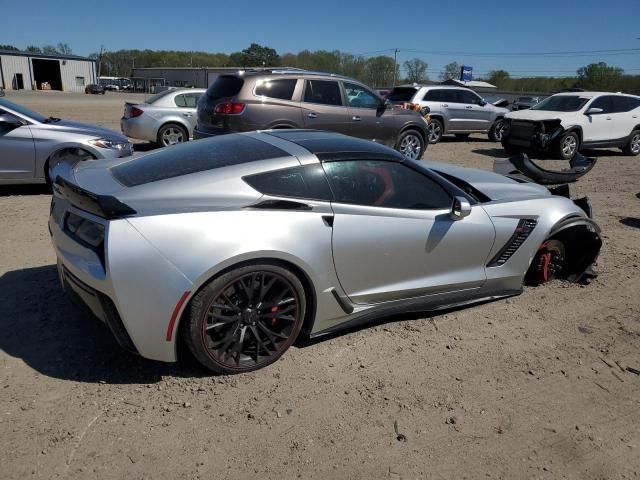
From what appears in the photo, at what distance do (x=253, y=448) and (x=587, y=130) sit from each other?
12940mm

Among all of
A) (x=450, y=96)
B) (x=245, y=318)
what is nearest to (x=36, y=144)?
(x=245, y=318)

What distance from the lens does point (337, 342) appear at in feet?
11.7

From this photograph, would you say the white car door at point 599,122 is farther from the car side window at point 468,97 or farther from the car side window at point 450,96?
the car side window at point 450,96

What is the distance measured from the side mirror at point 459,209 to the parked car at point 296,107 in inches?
209

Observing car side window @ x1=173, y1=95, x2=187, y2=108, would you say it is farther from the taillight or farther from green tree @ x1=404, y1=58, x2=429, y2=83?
green tree @ x1=404, y1=58, x2=429, y2=83

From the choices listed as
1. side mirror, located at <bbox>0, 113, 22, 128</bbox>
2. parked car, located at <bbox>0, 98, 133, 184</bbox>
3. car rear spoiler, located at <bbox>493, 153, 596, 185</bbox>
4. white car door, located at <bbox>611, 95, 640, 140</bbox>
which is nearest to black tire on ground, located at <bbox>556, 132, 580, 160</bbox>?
white car door, located at <bbox>611, 95, 640, 140</bbox>

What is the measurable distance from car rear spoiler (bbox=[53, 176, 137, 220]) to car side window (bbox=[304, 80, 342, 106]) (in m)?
6.46

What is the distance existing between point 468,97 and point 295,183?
13.9m

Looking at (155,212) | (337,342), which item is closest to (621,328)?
(337,342)

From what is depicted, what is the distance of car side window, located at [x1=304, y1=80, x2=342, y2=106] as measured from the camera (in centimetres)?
898

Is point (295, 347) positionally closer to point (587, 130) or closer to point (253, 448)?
point (253, 448)

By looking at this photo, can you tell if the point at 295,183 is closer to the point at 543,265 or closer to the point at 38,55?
the point at 543,265

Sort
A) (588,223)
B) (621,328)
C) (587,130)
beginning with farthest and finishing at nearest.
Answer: (587,130) < (588,223) < (621,328)

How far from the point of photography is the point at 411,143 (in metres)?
10.6
